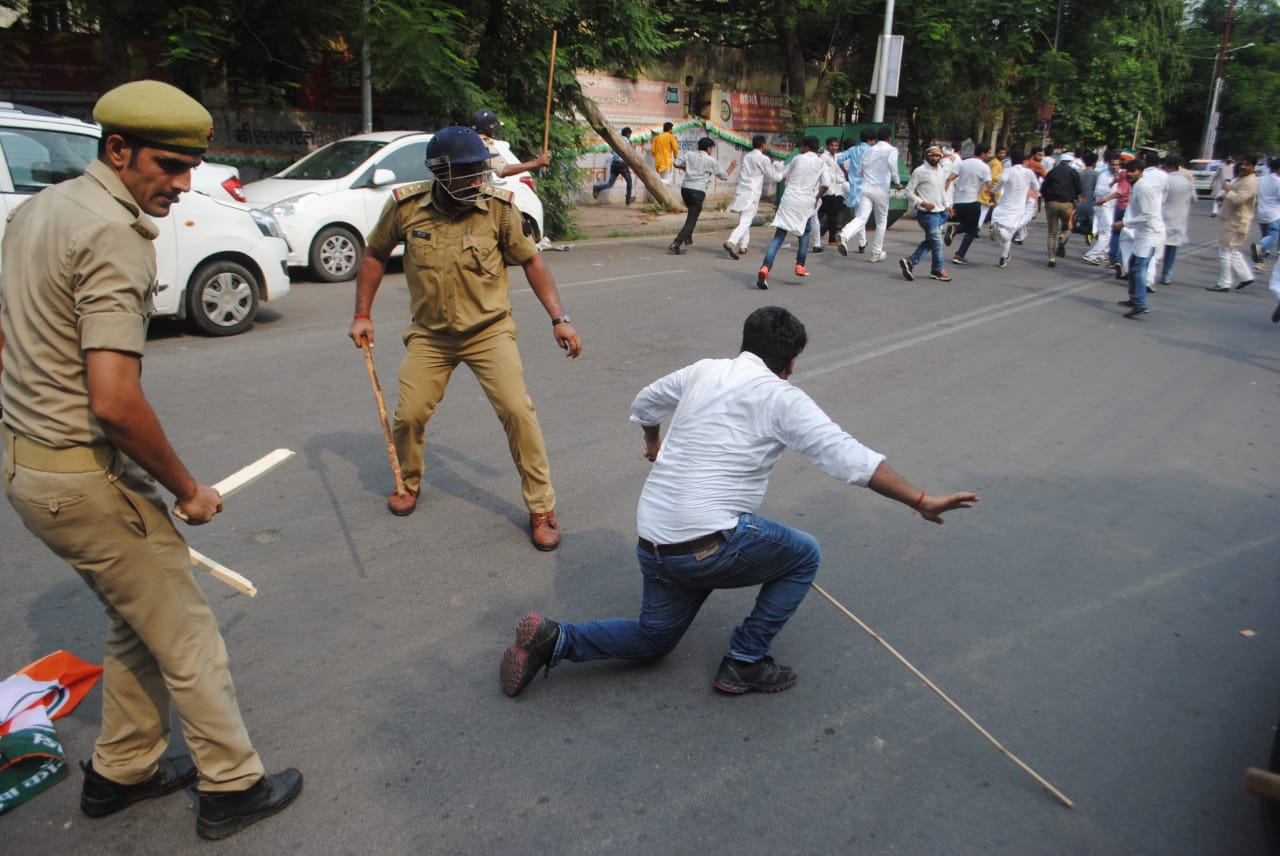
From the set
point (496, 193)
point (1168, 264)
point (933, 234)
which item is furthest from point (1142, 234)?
point (496, 193)

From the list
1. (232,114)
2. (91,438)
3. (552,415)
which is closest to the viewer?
(91,438)

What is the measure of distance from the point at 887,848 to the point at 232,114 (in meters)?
14.5

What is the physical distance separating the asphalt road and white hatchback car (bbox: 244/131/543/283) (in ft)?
11.2

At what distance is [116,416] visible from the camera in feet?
6.84

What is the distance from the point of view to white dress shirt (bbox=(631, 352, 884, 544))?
300 centimetres

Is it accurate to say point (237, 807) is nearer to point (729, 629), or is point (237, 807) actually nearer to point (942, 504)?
point (729, 629)

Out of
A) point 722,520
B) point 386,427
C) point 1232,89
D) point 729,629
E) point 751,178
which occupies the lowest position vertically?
point 729,629

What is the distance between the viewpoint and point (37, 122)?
7.43 m

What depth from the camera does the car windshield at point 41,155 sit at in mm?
7293

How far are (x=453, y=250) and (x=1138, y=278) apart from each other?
29.0 feet

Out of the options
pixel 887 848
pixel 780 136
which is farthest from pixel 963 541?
pixel 780 136

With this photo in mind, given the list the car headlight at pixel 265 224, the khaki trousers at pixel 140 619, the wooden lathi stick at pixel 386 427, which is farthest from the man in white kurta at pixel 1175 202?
the khaki trousers at pixel 140 619

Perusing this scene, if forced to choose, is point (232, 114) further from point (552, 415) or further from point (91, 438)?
point (91, 438)

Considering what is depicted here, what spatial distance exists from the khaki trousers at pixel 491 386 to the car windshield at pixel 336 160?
742 centimetres
